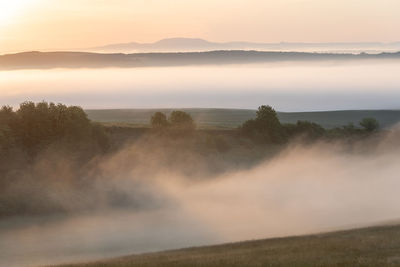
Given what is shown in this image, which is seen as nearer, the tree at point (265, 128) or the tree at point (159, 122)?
the tree at point (159, 122)

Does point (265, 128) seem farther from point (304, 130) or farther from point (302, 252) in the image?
point (302, 252)

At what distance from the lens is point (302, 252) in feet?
99.3

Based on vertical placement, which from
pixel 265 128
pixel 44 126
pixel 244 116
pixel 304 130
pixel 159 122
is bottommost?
pixel 304 130

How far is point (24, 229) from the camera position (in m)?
48.8

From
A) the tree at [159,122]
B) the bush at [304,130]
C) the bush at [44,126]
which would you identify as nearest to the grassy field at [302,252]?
the bush at [44,126]

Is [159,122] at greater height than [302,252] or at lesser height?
greater

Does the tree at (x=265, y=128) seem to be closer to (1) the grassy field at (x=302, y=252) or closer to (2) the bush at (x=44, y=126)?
(2) the bush at (x=44, y=126)

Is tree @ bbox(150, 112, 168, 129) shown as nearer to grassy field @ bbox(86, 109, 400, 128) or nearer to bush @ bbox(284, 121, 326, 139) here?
bush @ bbox(284, 121, 326, 139)

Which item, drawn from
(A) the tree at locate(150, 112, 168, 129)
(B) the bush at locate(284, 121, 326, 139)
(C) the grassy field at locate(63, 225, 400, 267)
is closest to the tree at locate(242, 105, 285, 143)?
(B) the bush at locate(284, 121, 326, 139)

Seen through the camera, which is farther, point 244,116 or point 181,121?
point 244,116

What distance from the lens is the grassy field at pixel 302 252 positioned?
27.5 metres

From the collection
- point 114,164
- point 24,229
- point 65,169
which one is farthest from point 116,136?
point 24,229

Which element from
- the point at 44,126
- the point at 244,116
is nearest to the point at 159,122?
the point at 44,126

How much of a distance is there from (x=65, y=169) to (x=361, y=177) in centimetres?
3463
